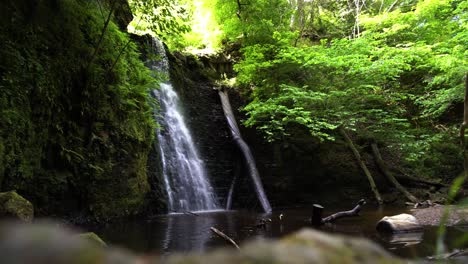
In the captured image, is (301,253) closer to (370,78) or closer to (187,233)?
(187,233)

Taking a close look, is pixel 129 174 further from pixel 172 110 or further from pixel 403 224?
pixel 403 224

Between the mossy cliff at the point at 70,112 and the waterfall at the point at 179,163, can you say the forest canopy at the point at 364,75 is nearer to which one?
the mossy cliff at the point at 70,112

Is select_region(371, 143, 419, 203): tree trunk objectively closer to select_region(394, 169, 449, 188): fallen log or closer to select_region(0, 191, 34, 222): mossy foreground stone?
select_region(394, 169, 449, 188): fallen log

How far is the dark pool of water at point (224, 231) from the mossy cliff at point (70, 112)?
3.91 feet

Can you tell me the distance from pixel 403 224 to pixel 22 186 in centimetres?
753

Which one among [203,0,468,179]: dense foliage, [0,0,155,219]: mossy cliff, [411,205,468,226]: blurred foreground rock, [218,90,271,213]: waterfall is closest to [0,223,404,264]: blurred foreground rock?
[0,0,155,219]: mossy cliff

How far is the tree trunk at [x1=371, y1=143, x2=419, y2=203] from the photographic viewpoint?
11.8m

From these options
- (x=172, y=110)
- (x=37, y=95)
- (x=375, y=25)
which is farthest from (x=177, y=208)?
(x=375, y=25)

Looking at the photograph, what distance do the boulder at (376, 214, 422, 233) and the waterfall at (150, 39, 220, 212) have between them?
20.8 feet

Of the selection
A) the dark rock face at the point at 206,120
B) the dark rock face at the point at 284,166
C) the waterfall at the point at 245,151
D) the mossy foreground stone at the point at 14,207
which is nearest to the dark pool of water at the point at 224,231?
the mossy foreground stone at the point at 14,207

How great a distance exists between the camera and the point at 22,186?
6.40m

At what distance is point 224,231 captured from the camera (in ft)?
23.6

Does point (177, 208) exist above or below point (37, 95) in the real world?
below

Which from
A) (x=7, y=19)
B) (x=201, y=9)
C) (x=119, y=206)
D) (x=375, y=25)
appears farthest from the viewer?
(x=201, y=9)
